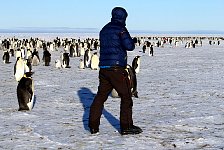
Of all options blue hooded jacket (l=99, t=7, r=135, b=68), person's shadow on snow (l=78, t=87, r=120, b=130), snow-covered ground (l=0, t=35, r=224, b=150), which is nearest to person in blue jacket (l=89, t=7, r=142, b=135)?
blue hooded jacket (l=99, t=7, r=135, b=68)

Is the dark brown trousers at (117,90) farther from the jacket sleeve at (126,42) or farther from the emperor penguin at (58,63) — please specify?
the emperor penguin at (58,63)

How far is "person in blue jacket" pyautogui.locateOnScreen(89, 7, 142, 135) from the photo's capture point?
5922 mm

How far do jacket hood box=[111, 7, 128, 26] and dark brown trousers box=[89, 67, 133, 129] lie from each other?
28.2 inches

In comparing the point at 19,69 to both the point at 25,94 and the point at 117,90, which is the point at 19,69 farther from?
the point at 117,90

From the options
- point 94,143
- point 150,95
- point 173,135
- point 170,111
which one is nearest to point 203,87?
point 150,95

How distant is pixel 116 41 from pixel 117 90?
2.41 feet

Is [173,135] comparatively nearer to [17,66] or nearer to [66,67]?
[17,66]

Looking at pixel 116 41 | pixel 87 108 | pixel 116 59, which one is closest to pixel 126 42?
pixel 116 41

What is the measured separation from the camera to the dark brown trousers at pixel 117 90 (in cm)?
603

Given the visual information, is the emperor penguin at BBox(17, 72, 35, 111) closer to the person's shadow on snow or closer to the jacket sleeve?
the person's shadow on snow

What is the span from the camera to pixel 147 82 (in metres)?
14.6

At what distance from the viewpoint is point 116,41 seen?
19.5 feet

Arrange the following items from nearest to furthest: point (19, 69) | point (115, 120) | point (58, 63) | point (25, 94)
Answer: point (115, 120) → point (25, 94) → point (19, 69) → point (58, 63)

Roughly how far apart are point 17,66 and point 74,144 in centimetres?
1020
